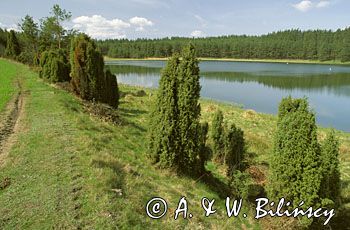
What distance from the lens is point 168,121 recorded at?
841cm

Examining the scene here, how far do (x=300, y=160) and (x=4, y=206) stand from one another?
20.4ft

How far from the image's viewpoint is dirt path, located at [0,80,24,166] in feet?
26.2

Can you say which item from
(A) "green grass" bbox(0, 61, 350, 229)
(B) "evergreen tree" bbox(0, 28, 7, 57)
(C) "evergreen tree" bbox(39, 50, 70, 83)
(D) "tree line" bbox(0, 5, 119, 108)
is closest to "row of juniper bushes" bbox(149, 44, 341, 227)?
(A) "green grass" bbox(0, 61, 350, 229)

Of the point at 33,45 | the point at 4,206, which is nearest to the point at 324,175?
the point at 4,206

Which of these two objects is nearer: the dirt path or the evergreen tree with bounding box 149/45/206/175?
the dirt path

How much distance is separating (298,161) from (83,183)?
4913mm

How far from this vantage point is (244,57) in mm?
121125

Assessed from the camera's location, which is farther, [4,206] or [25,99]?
[25,99]

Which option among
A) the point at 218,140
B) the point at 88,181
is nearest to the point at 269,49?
the point at 218,140

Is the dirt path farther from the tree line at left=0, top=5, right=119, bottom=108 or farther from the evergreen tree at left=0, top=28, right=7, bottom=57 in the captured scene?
the evergreen tree at left=0, top=28, right=7, bottom=57

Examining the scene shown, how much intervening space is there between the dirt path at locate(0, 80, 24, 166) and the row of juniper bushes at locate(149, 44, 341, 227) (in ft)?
13.6

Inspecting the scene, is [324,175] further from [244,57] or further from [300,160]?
[244,57]

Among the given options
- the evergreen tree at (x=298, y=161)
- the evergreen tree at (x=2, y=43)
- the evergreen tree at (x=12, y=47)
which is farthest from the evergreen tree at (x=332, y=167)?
the evergreen tree at (x=2, y=43)

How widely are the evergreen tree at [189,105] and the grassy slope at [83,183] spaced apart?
922 mm
